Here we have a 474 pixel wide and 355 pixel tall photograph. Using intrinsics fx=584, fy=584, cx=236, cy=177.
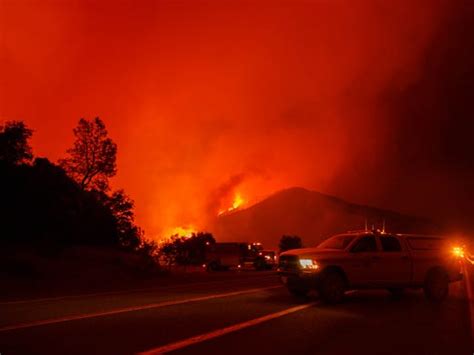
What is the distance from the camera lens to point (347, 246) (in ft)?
53.8

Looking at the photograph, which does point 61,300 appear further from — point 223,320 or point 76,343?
point 76,343

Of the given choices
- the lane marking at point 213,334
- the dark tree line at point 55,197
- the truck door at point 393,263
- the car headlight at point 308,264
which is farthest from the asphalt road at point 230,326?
the dark tree line at point 55,197

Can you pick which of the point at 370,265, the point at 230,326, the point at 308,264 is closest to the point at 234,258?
the point at 370,265

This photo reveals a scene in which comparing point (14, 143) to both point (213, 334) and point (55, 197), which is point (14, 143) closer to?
point (55, 197)

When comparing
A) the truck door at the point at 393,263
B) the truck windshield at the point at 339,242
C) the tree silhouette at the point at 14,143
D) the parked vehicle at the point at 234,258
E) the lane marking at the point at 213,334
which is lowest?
the lane marking at the point at 213,334

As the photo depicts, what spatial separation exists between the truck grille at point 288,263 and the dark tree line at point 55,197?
16882 millimetres

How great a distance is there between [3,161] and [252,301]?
20.8 meters

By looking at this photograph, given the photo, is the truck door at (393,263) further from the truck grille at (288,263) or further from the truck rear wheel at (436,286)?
the truck grille at (288,263)

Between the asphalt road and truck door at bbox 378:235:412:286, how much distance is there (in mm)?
627

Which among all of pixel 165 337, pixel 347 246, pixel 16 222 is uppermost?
pixel 16 222

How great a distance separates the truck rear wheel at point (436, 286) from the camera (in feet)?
55.6

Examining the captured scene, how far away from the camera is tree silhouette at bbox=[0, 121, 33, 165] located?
3209 cm

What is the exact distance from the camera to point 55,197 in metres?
31.9

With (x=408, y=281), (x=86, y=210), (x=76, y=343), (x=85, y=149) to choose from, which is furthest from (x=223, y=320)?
(x=85, y=149)
